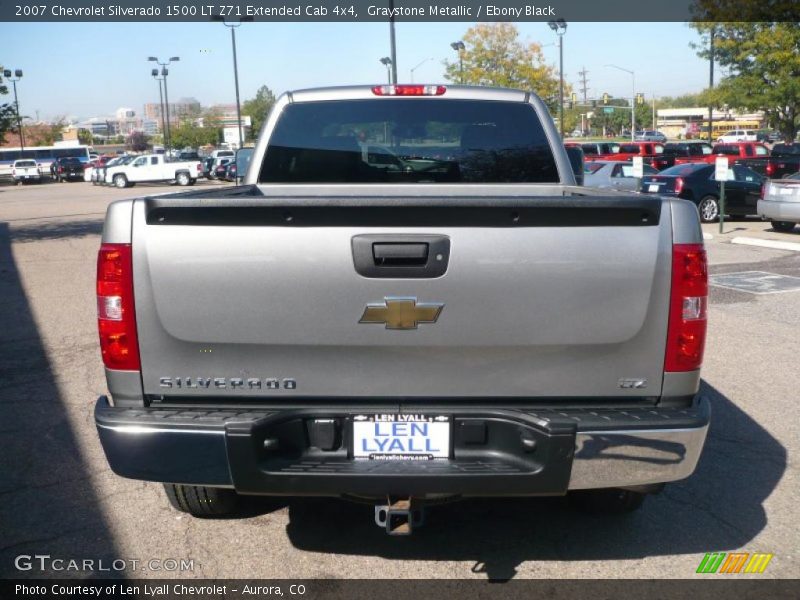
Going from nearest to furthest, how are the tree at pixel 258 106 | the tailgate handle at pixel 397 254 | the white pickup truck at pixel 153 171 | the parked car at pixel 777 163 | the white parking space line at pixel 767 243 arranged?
1. the tailgate handle at pixel 397 254
2. the white parking space line at pixel 767 243
3. the parked car at pixel 777 163
4. the white pickup truck at pixel 153 171
5. the tree at pixel 258 106

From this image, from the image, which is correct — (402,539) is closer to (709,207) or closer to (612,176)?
(709,207)

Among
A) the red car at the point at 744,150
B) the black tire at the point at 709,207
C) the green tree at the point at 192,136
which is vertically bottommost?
the black tire at the point at 709,207

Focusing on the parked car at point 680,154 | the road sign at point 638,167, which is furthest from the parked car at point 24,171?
the road sign at point 638,167

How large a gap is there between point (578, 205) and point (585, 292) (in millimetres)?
315

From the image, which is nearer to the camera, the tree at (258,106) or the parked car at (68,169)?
the parked car at (68,169)

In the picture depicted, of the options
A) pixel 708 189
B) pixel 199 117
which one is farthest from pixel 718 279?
pixel 199 117

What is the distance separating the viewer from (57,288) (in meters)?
11.8

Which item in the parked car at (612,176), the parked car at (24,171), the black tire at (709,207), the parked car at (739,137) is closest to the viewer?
the black tire at (709,207)

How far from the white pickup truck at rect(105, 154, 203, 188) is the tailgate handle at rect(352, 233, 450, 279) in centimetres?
4283

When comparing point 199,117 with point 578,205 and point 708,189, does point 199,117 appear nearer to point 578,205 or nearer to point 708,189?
point 708,189

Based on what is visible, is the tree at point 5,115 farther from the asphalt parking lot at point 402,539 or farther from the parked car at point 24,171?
the parked car at point 24,171

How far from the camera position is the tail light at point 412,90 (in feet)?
16.3

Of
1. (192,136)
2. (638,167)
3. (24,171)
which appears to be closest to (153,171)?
(24,171)

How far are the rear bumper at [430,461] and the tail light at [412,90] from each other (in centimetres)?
243
